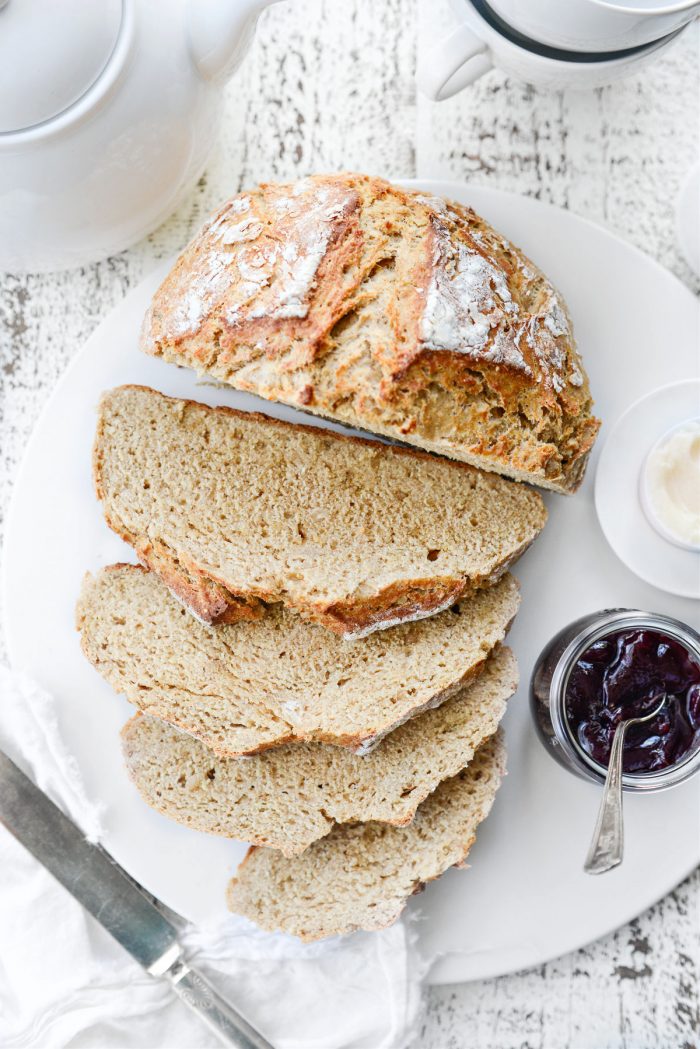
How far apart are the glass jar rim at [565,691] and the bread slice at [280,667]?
21 centimetres

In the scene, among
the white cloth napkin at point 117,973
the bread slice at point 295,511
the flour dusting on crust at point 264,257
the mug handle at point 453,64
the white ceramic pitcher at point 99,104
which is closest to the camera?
the white ceramic pitcher at point 99,104

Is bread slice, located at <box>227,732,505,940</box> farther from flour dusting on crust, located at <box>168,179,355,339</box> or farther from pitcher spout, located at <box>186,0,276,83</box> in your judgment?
pitcher spout, located at <box>186,0,276,83</box>

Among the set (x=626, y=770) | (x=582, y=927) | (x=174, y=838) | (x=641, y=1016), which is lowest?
(x=641, y=1016)

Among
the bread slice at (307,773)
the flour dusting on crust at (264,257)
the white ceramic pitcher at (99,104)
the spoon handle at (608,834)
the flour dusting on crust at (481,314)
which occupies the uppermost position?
the white ceramic pitcher at (99,104)

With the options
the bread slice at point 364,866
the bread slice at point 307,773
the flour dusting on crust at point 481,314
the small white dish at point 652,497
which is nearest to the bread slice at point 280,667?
the bread slice at point 307,773

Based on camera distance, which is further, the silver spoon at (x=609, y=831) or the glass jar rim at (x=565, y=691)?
the glass jar rim at (x=565, y=691)

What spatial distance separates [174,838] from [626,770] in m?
1.27

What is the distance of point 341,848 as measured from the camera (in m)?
2.60

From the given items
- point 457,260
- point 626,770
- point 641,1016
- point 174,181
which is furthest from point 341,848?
point 174,181

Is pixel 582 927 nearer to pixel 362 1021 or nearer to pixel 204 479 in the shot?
pixel 362 1021

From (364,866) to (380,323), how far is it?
4.85 feet

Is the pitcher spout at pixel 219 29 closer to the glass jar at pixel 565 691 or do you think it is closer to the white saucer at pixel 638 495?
the white saucer at pixel 638 495

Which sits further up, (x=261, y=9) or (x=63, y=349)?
(x=261, y=9)

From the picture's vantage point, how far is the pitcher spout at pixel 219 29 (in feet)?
6.53
